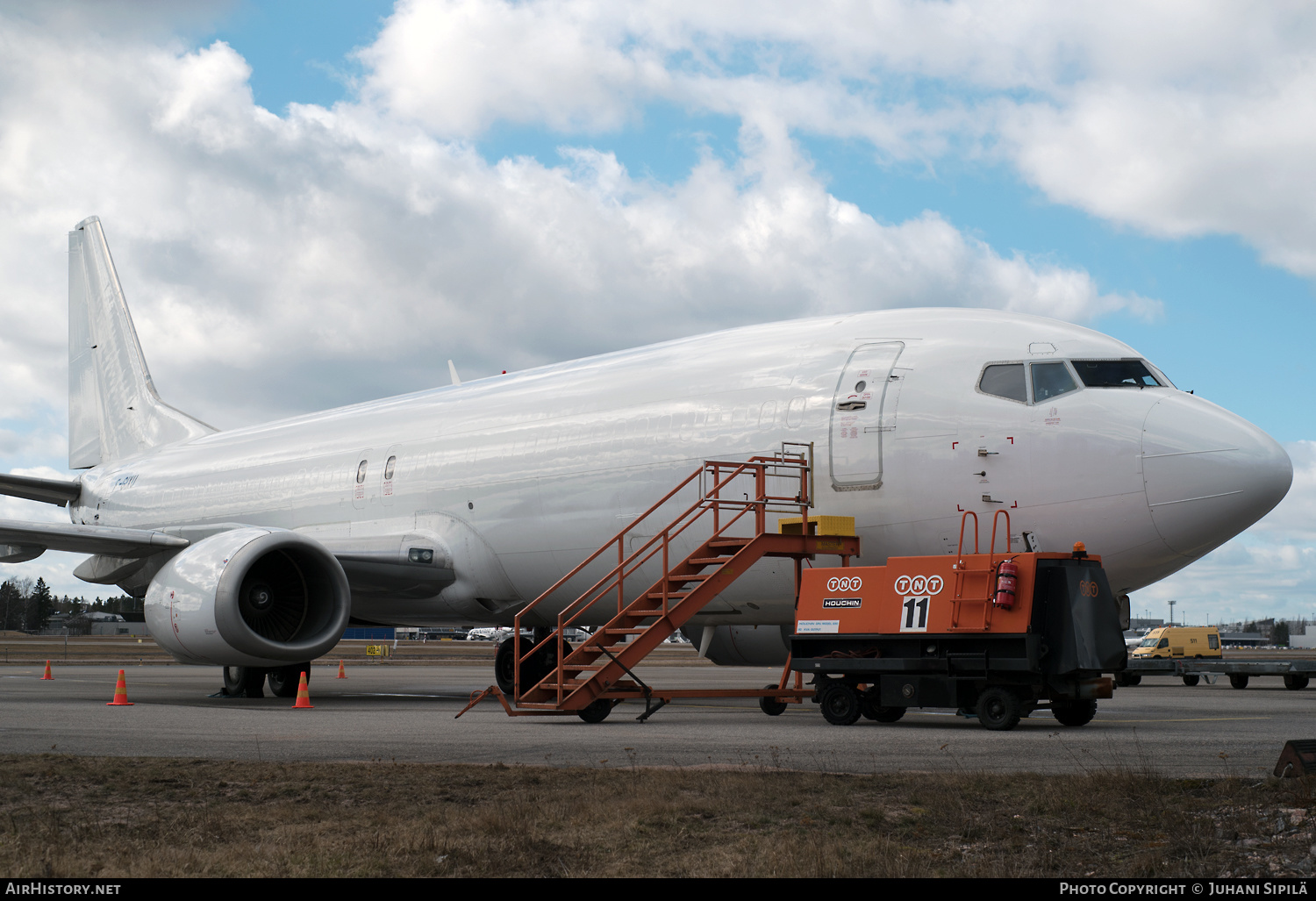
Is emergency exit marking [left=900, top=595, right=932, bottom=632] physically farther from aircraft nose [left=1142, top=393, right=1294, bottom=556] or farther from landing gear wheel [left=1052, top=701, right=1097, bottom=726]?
aircraft nose [left=1142, top=393, right=1294, bottom=556]

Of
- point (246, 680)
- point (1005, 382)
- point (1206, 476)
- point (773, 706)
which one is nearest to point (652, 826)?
point (1206, 476)

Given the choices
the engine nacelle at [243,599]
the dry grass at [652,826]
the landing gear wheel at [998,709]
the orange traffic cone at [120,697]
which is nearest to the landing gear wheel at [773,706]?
the landing gear wheel at [998,709]

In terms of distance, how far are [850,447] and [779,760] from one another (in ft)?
16.8

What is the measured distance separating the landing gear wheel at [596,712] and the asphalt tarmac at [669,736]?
0.33 m

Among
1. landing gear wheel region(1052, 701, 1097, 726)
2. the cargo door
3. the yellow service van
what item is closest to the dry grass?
landing gear wheel region(1052, 701, 1097, 726)

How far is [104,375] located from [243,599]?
41.7 feet

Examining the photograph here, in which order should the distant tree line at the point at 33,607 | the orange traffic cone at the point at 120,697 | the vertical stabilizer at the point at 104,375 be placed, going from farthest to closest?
the distant tree line at the point at 33,607
the vertical stabilizer at the point at 104,375
the orange traffic cone at the point at 120,697

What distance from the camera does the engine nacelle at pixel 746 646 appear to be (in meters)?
16.1

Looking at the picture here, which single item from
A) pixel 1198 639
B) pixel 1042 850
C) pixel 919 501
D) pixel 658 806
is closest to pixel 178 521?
pixel 919 501

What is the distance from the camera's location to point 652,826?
5398 mm

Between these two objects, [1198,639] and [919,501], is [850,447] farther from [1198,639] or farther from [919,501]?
[1198,639]

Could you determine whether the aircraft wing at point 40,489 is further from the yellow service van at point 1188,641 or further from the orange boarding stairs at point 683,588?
the yellow service van at point 1188,641

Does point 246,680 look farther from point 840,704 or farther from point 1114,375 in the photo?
point 1114,375

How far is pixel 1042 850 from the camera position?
15.8ft
